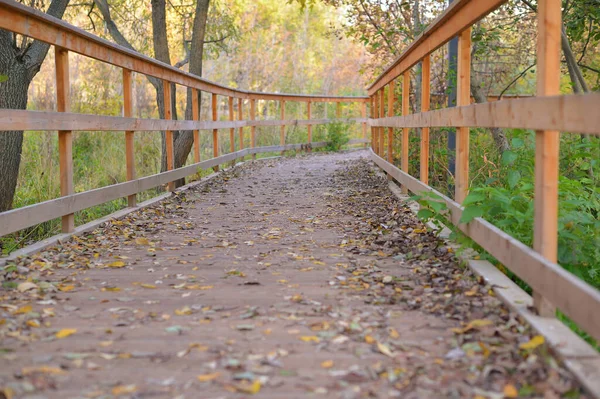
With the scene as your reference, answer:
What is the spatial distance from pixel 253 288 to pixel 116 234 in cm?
208

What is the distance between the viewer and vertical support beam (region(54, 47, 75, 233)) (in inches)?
193

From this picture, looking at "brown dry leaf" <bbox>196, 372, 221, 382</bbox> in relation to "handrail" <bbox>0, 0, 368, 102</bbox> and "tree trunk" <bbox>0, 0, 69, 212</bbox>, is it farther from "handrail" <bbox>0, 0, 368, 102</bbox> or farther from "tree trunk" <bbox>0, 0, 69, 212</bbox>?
"tree trunk" <bbox>0, 0, 69, 212</bbox>

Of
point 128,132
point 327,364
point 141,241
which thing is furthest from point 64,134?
point 327,364

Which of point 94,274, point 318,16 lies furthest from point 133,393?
point 318,16

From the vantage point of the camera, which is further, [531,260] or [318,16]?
[318,16]

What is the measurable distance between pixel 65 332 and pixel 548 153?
81.5 inches

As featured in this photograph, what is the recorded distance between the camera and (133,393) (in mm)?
2260

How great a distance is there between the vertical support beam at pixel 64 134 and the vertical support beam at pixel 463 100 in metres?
2.68

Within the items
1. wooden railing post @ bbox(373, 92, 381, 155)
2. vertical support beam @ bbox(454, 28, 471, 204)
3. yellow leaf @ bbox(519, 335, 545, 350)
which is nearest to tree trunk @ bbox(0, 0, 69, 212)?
vertical support beam @ bbox(454, 28, 471, 204)

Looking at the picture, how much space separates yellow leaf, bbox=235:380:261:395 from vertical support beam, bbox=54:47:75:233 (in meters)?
3.09

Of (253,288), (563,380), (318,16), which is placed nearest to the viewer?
(563,380)

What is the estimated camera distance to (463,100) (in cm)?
433

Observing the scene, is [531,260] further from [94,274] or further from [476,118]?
[94,274]

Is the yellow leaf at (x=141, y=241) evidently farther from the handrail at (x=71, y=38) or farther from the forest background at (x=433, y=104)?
the handrail at (x=71, y=38)
